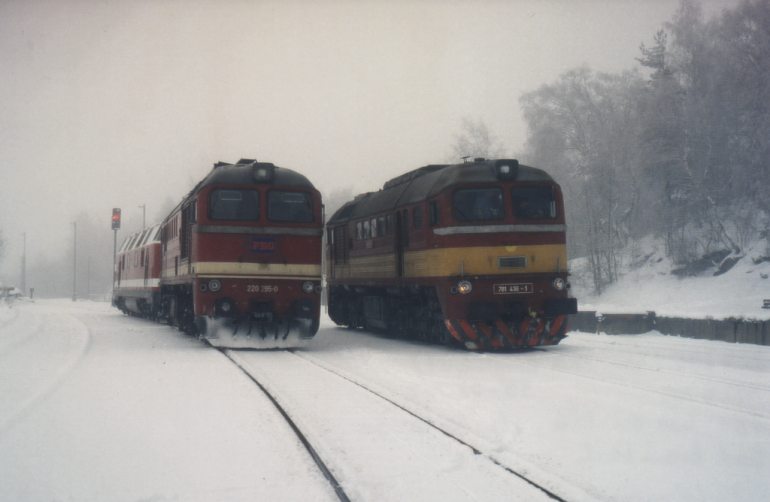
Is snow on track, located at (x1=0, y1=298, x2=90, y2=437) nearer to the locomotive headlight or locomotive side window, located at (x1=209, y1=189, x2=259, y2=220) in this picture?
locomotive side window, located at (x1=209, y1=189, x2=259, y2=220)

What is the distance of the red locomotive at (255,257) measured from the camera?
15.6m

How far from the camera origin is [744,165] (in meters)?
31.9

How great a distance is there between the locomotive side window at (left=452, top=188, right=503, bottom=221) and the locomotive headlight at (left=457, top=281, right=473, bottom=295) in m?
1.21

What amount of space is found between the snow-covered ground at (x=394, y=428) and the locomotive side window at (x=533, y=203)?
2.87m

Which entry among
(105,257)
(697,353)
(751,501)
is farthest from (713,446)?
(105,257)

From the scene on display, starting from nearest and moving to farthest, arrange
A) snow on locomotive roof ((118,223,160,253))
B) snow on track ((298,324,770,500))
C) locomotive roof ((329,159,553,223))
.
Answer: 1. snow on track ((298,324,770,500))
2. locomotive roof ((329,159,553,223))
3. snow on locomotive roof ((118,223,160,253))

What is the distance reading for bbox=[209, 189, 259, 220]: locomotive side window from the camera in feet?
52.2

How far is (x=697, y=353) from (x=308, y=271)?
24.4 ft

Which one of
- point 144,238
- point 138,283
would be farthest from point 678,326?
point 144,238

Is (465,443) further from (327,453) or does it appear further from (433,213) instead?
(433,213)

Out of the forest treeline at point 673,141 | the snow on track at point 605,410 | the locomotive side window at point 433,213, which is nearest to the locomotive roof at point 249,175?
the locomotive side window at point 433,213

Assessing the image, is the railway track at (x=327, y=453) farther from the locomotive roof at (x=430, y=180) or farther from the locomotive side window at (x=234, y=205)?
the locomotive roof at (x=430, y=180)

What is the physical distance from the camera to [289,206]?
16.3 meters

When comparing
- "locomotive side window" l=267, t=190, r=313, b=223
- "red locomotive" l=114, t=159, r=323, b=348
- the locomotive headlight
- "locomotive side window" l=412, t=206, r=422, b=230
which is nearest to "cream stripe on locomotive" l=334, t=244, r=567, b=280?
the locomotive headlight
